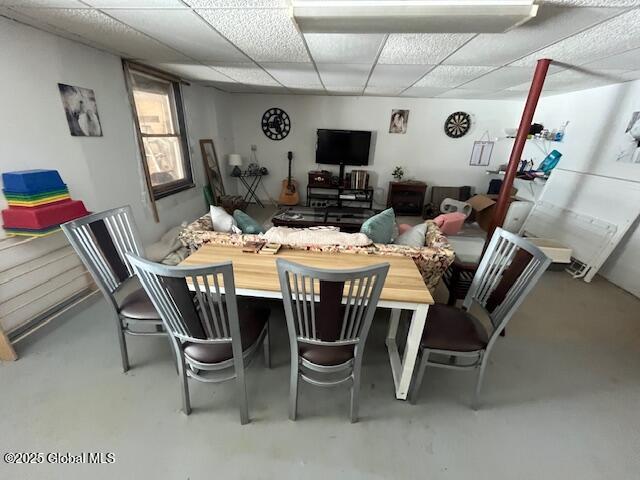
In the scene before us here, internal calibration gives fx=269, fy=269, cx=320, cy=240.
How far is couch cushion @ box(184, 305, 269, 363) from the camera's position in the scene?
1.28 metres

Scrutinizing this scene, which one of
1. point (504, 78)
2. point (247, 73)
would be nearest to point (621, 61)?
point (504, 78)

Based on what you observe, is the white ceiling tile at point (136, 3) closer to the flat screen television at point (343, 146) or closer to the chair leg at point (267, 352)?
the chair leg at point (267, 352)

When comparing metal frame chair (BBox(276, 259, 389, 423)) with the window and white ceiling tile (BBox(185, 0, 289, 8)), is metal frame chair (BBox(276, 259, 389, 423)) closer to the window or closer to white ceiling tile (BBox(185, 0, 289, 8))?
white ceiling tile (BBox(185, 0, 289, 8))

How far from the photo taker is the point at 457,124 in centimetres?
491

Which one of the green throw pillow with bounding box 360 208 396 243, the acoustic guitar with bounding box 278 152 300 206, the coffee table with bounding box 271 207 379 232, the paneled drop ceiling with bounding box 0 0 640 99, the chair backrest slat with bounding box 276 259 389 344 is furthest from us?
→ the acoustic guitar with bounding box 278 152 300 206

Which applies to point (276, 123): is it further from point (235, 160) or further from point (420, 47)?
point (420, 47)

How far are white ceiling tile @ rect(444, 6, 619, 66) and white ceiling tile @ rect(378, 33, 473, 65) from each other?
4.2 inches

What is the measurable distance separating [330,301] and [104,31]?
8.26 feet

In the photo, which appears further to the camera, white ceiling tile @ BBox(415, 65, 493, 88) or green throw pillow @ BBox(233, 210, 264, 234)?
white ceiling tile @ BBox(415, 65, 493, 88)

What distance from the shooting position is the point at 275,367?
5.71 feet

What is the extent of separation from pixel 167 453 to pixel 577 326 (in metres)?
3.04

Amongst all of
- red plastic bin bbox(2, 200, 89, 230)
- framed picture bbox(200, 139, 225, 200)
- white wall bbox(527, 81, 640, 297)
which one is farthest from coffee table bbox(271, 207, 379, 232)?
white wall bbox(527, 81, 640, 297)

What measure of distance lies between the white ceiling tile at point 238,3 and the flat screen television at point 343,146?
3.64 m

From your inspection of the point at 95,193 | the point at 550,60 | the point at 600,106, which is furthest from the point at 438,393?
the point at 600,106
